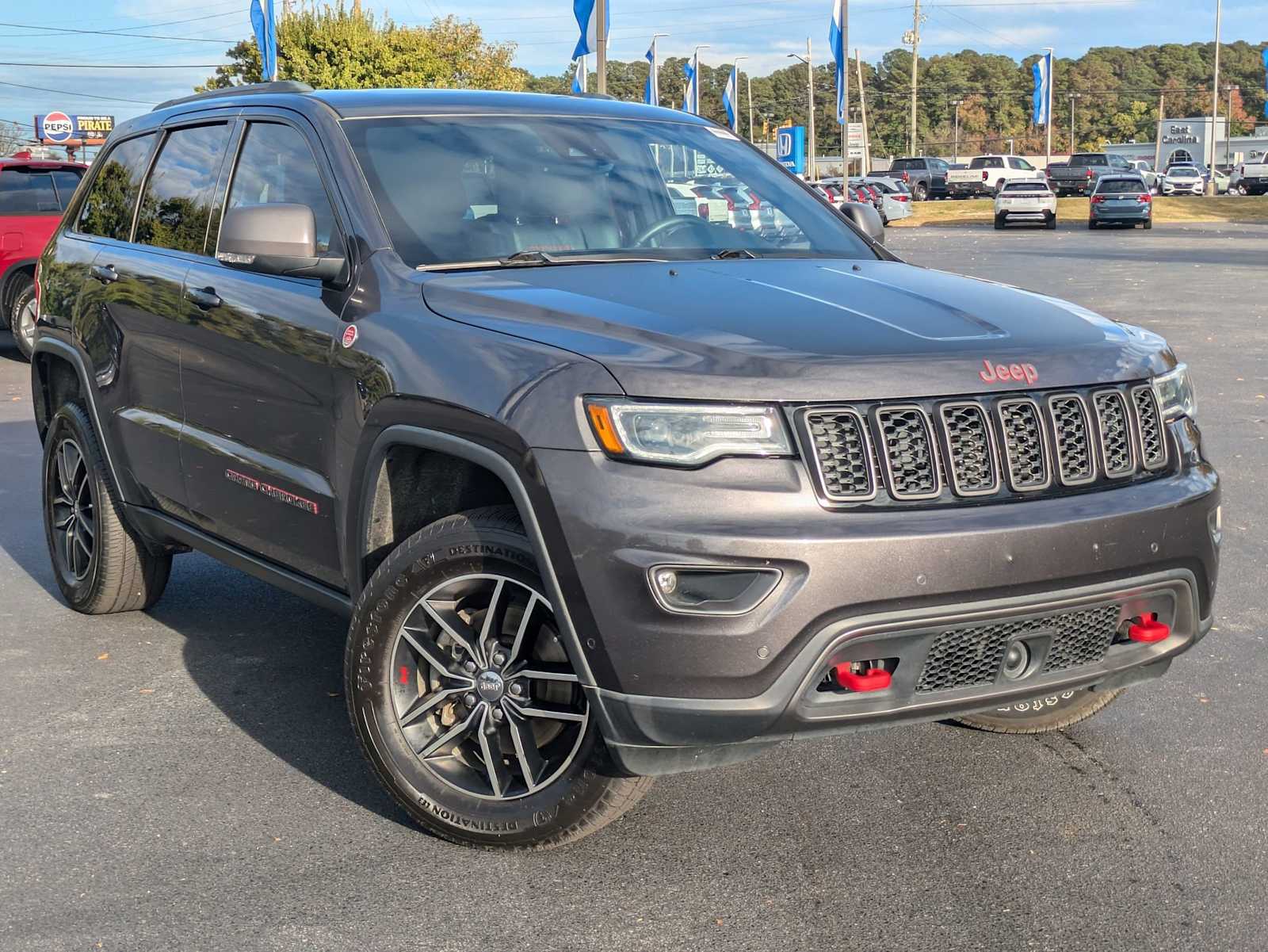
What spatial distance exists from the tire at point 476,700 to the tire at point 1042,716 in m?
1.38

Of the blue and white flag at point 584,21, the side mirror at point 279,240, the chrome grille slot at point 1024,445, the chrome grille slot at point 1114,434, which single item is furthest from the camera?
the blue and white flag at point 584,21

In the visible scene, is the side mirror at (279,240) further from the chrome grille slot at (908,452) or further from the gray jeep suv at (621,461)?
the chrome grille slot at (908,452)

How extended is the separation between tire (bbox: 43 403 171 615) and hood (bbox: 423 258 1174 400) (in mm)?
2356

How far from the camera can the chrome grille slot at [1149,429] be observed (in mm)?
3623

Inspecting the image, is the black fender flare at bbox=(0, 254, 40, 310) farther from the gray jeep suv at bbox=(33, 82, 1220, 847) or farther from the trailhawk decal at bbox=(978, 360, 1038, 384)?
the trailhawk decal at bbox=(978, 360, 1038, 384)

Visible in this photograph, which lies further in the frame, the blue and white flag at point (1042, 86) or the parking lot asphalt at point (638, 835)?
the blue and white flag at point (1042, 86)

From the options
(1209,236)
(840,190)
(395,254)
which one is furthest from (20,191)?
(840,190)

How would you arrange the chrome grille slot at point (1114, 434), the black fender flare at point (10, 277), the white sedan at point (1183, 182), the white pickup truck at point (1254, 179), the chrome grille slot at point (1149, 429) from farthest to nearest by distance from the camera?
the white sedan at point (1183, 182) < the white pickup truck at point (1254, 179) < the black fender flare at point (10, 277) < the chrome grille slot at point (1149, 429) < the chrome grille slot at point (1114, 434)

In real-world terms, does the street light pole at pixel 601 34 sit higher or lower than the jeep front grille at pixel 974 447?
higher

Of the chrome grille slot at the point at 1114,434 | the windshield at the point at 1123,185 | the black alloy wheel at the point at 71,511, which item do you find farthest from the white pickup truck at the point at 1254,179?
the chrome grille slot at the point at 1114,434

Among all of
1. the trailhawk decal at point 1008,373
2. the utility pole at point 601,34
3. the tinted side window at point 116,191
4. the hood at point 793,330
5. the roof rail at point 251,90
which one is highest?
the utility pole at point 601,34

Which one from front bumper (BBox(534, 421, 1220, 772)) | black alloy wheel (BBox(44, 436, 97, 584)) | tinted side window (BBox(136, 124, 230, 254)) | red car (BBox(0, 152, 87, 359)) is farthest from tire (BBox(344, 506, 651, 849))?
red car (BBox(0, 152, 87, 359))

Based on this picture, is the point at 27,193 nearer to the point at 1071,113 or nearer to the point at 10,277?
the point at 10,277

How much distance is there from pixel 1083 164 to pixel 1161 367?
207ft
